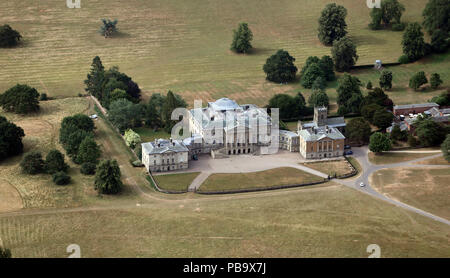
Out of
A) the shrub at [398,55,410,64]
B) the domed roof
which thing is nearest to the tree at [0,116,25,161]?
the domed roof

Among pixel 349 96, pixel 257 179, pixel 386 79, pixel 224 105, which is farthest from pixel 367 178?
pixel 386 79

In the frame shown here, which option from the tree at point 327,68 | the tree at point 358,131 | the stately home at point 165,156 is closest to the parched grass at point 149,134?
the stately home at point 165,156

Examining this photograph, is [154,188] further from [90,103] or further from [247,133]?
[90,103]

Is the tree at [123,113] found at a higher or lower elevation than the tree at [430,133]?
higher

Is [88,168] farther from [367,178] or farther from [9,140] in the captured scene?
[367,178]

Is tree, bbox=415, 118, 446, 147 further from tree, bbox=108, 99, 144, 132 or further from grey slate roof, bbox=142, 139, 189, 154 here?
tree, bbox=108, 99, 144, 132

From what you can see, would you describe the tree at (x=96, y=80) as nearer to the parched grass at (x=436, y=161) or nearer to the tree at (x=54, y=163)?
the tree at (x=54, y=163)
